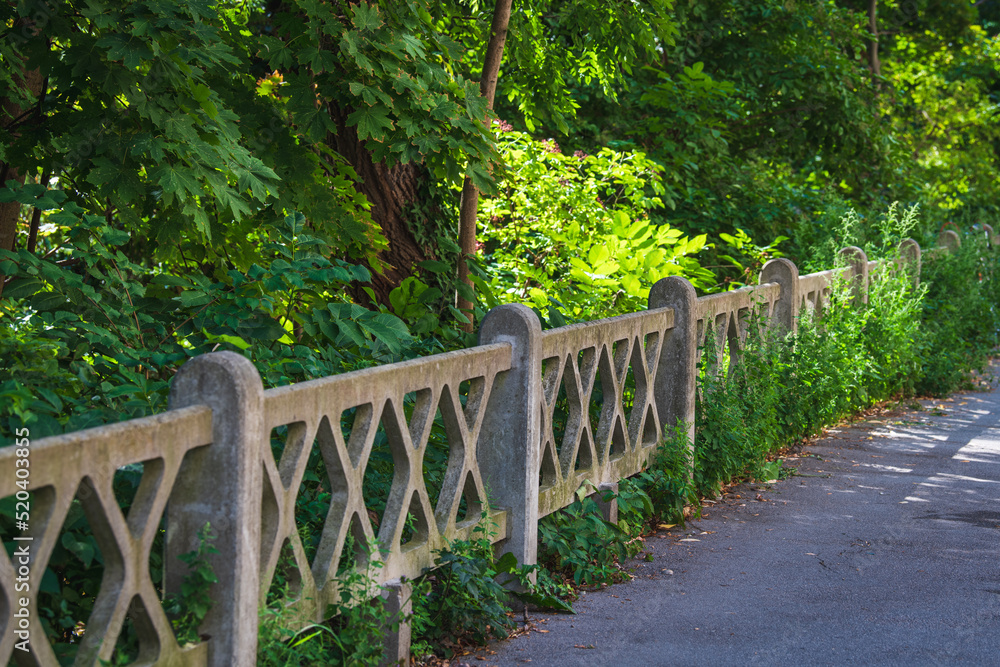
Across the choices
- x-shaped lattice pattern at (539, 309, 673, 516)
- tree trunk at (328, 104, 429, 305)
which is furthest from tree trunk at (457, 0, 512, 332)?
x-shaped lattice pattern at (539, 309, 673, 516)

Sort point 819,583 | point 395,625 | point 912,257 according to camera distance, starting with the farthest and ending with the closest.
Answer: point 912,257
point 819,583
point 395,625

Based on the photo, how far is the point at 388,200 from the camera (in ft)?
23.5

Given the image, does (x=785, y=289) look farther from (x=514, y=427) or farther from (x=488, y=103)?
(x=514, y=427)

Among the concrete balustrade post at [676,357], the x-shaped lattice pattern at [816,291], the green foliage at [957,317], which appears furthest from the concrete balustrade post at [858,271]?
the concrete balustrade post at [676,357]

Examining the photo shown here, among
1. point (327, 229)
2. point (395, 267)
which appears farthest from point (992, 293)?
point (327, 229)

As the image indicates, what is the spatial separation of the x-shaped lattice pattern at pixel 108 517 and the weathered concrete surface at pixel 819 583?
1.73 metres

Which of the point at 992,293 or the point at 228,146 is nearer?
the point at 228,146

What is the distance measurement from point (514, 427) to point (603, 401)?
52.9 inches

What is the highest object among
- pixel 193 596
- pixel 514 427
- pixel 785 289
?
pixel 785 289

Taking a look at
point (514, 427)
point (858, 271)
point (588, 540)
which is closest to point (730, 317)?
point (588, 540)

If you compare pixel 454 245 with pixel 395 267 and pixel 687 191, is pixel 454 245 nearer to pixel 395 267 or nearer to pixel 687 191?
pixel 395 267

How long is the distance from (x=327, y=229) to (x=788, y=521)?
3.43 meters

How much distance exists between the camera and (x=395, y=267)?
721 cm

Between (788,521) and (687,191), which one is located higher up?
(687,191)
